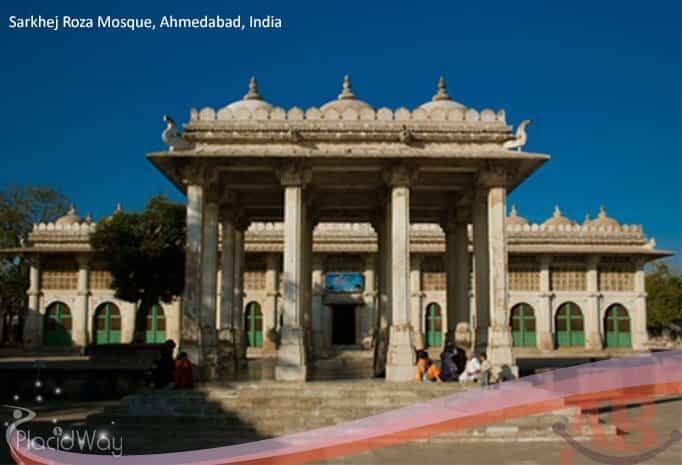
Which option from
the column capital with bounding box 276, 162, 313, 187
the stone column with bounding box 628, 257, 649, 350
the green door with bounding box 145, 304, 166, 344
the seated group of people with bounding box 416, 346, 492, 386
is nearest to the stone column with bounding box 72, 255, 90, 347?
the green door with bounding box 145, 304, 166, 344

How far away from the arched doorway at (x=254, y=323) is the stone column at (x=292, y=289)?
19569mm

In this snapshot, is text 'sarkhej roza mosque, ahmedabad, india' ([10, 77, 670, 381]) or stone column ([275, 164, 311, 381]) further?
text 'sarkhej roza mosque, ahmedabad, india' ([10, 77, 670, 381])

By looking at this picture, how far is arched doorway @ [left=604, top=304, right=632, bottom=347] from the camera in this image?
37062 mm

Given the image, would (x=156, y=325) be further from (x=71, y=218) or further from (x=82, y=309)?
(x=71, y=218)

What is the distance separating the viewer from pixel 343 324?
35.7m

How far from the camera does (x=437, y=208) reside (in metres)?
21.9

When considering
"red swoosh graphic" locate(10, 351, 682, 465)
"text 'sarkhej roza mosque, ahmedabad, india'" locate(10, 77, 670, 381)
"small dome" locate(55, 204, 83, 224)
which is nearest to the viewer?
"red swoosh graphic" locate(10, 351, 682, 465)

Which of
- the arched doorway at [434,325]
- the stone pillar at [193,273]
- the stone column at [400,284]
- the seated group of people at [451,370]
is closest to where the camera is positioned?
the seated group of people at [451,370]

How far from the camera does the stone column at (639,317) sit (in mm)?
36812

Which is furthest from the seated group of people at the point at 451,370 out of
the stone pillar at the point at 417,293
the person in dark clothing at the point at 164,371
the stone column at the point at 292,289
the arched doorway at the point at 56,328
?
the arched doorway at the point at 56,328

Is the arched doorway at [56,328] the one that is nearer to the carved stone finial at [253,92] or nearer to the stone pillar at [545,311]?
the carved stone finial at [253,92]

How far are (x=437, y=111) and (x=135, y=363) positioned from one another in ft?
54.7

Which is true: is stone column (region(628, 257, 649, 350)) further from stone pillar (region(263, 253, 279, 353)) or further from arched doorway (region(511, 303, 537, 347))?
stone pillar (region(263, 253, 279, 353))

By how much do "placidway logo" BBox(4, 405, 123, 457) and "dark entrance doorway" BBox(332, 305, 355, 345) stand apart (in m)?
22.6
